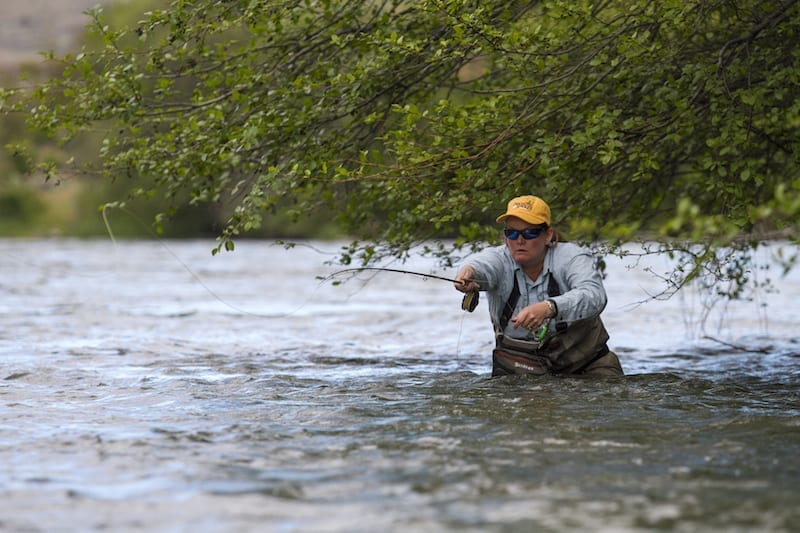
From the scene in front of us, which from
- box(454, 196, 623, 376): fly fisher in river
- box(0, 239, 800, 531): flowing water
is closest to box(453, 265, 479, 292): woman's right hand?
box(454, 196, 623, 376): fly fisher in river

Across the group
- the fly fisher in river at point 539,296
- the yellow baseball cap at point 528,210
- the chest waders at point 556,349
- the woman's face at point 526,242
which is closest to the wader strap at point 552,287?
the fly fisher in river at point 539,296

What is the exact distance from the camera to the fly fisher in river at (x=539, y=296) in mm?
7742

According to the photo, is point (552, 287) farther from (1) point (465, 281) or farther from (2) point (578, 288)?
(1) point (465, 281)

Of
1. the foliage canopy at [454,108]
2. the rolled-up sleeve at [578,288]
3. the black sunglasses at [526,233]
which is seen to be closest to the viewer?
the rolled-up sleeve at [578,288]

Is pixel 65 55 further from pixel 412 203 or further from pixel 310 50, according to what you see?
pixel 412 203

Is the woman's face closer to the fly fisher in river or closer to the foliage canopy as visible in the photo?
the fly fisher in river

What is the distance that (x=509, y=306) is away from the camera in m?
8.22

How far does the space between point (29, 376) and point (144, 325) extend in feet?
18.9

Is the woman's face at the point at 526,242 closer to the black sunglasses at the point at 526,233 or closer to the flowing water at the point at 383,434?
the black sunglasses at the point at 526,233

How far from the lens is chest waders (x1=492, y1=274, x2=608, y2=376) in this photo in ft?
27.5

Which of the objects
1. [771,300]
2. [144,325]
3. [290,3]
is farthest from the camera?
[771,300]

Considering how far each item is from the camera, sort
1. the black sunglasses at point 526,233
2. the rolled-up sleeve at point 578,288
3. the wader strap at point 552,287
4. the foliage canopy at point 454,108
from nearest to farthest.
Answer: the rolled-up sleeve at point 578,288 < the black sunglasses at point 526,233 < the wader strap at point 552,287 < the foliage canopy at point 454,108

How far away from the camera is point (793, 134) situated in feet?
27.9

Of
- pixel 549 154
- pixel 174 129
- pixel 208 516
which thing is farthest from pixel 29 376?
pixel 208 516
